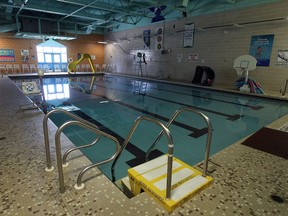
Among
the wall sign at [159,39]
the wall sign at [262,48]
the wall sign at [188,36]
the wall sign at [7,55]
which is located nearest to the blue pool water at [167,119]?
the wall sign at [262,48]

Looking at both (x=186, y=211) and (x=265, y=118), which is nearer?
(x=186, y=211)

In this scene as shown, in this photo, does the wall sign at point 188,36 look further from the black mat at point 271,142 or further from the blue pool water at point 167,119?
the black mat at point 271,142

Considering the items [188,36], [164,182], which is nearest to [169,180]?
[164,182]

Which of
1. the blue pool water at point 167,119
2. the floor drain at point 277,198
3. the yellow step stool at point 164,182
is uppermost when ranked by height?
the yellow step stool at point 164,182

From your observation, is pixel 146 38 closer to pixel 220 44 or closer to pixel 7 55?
pixel 220 44

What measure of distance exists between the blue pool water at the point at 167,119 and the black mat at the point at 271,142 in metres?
0.45

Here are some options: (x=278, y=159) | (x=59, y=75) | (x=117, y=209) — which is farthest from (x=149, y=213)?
(x=59, y=75)

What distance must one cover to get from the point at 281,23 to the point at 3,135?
8.36 metres

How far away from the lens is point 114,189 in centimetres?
143

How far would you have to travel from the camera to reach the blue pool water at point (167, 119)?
271 centimetres

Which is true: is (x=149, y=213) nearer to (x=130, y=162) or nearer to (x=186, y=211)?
(x=186, y=211)

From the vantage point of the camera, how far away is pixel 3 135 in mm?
2344

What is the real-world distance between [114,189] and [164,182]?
39cm

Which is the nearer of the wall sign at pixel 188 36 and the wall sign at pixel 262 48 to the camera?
the wall sign at pixel 262 48
